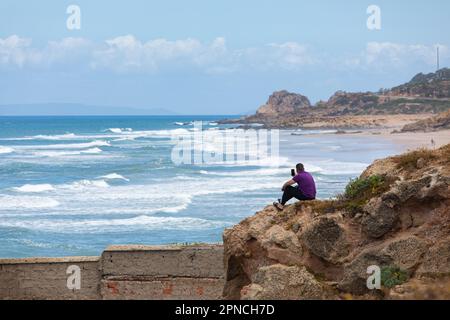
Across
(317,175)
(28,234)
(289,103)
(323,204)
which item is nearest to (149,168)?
(317,175)

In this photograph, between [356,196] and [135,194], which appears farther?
[135,194]

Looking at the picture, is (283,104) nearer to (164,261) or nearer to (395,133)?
→ (395,133)

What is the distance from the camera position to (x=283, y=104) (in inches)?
7288

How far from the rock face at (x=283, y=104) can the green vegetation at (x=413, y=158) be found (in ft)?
530

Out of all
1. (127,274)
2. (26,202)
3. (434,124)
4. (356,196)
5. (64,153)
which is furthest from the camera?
(434,124)

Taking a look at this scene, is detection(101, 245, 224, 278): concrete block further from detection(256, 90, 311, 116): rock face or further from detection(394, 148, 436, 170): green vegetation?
detection(256, 90, 311, 116): rock face

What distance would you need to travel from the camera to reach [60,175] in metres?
49.2

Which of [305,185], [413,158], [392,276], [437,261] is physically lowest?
[392,276]

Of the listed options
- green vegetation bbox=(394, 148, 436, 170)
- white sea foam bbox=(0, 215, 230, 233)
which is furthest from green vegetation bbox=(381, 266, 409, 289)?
white sea foam bbox=(0, 215, 230, 233)

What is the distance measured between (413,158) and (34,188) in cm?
3191

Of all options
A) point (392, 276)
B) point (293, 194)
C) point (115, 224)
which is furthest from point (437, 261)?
point (115, 224)

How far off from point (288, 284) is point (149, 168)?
42.6 meters

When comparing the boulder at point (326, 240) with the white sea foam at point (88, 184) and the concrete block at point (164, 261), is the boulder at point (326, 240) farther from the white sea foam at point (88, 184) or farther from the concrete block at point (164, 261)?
the white sea foam at point (88, 184)
